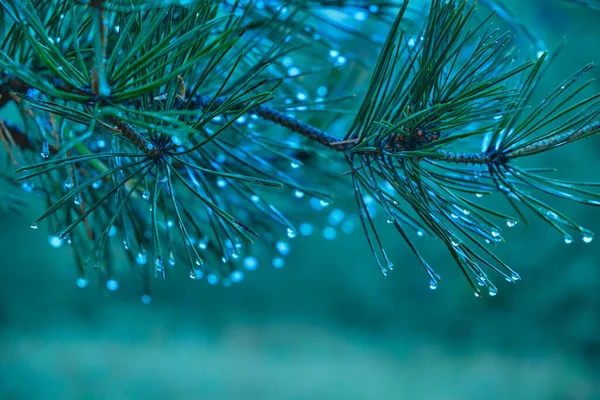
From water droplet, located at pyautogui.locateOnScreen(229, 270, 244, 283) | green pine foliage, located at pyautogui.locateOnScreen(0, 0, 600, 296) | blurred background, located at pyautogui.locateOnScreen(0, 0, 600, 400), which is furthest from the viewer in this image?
blurred background, located at pyautogui.locateOnScreen(0, 0, 600, 400)

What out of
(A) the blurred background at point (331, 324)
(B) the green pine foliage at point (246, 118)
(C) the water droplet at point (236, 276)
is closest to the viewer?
(B) the green pine foliage at point (246, 118)

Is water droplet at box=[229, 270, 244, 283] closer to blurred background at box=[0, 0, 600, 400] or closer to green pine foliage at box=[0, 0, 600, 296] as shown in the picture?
green pine foliage at box=[0, 0, 600, 296]

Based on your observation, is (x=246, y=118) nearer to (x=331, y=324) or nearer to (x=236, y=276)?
(x=236, y=276)

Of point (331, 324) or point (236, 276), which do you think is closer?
point (236, 276)

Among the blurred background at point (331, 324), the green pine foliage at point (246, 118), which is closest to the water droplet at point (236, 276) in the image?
the green pine foliage at point (246, 118)

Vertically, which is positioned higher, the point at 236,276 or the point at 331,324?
the point at 331,324

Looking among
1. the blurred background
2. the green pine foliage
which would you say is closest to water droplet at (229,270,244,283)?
the green pine foliage

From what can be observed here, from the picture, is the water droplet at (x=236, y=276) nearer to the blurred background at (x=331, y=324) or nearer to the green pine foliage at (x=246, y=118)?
the green pine foliage at (x=246, y=118)

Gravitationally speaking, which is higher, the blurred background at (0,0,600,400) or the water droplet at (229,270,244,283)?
the blurred background at (0,0,600,400)

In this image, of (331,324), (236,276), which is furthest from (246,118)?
(331,324)

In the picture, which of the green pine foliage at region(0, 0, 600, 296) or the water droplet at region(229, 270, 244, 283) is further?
the water droplet at region(229, 270, 244, 283)
